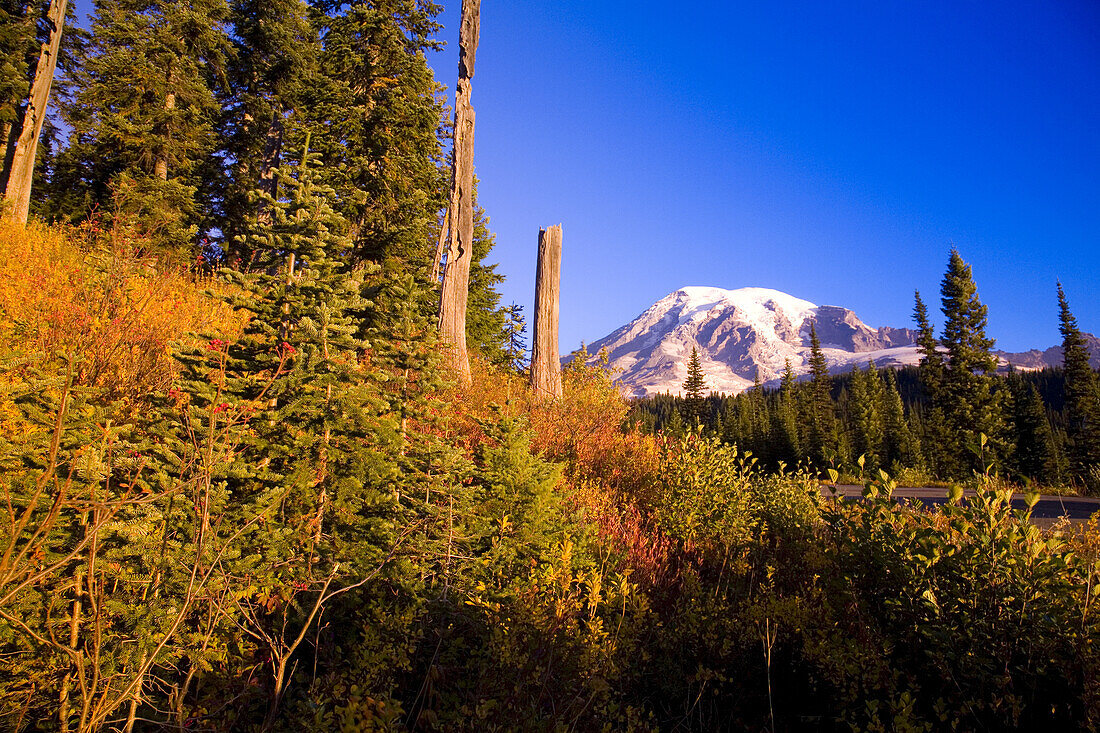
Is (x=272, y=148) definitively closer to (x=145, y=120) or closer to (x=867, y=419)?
(x=145, y=120)

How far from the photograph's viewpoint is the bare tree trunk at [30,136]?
11.0 metres

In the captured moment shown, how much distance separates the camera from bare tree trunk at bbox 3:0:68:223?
35.9ft

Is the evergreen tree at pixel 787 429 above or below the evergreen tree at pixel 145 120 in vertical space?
below

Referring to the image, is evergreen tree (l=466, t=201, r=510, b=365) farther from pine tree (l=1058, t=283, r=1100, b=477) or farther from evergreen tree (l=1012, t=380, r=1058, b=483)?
evergreen tree (l=1012, t=380, r=1058, b=483)

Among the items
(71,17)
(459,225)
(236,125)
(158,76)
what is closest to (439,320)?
(459,225)

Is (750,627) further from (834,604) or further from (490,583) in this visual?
(490,583)

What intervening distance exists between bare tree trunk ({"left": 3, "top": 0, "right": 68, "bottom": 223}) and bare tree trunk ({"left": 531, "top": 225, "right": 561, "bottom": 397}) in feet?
37.6

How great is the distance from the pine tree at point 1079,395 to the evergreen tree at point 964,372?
23.5 feet

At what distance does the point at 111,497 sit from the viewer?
2.43m

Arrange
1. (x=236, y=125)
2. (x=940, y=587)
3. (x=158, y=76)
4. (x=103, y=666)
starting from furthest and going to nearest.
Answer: (x=236, y=125) → (x=158, y=76) → (x=940, y=587) → (x=103, y=666)

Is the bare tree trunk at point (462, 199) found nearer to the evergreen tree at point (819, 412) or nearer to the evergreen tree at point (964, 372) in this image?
the evergreen tree at point (964, 372)

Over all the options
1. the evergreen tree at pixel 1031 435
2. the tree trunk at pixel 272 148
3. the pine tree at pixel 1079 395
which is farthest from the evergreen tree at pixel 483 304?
the evergreen tree at pixel 1031 435

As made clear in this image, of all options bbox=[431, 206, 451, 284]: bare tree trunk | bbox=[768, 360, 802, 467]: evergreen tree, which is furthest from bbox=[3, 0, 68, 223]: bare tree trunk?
bbox=[768, 360, 802, 467]: evergreen tree

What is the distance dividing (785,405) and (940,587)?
2293 inches
